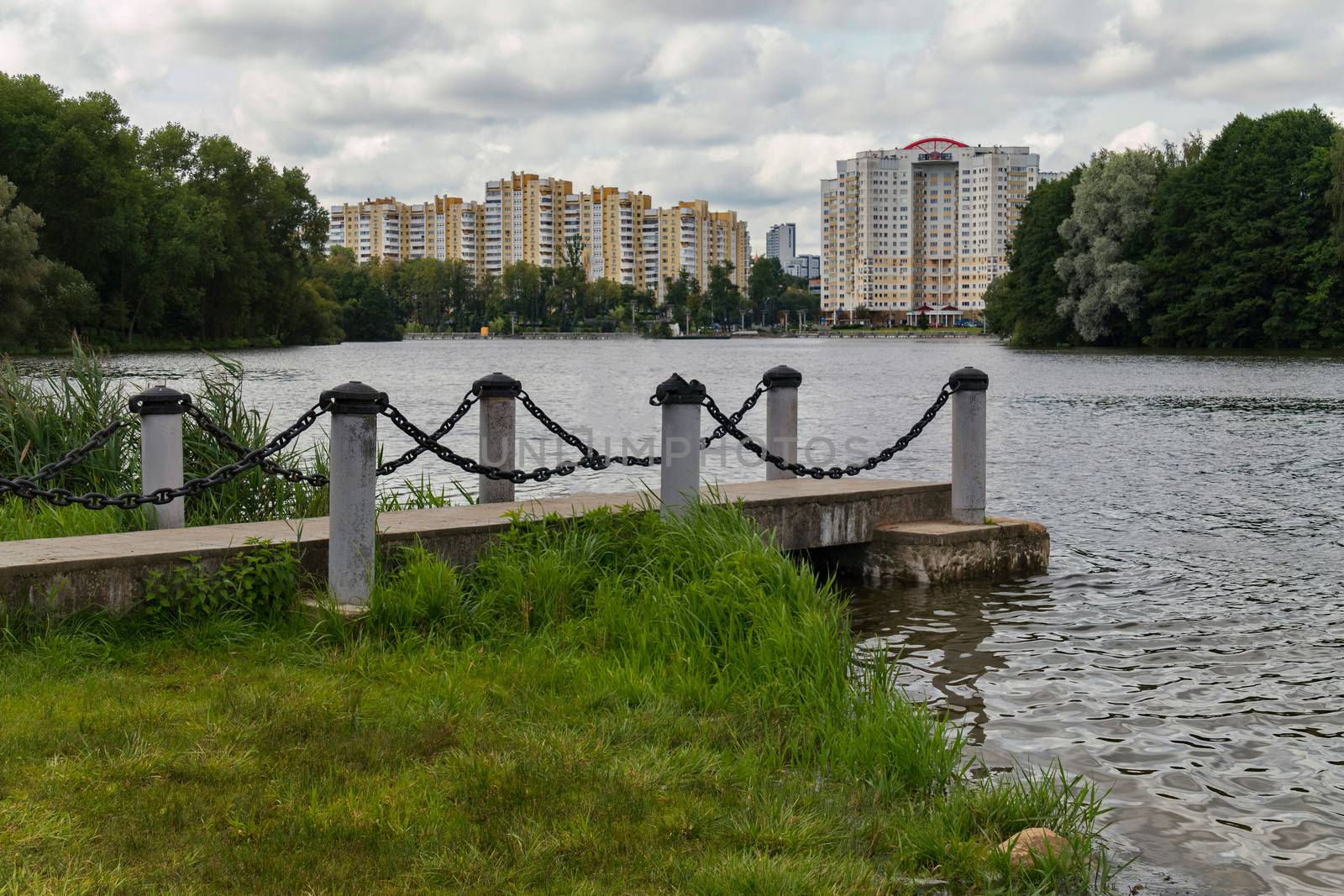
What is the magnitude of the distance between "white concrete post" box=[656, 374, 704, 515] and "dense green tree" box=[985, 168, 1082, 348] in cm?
8009

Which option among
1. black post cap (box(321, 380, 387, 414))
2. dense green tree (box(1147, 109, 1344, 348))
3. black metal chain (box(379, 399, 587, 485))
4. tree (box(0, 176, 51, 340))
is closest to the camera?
black post cap (box(321, 380, 387, 414))

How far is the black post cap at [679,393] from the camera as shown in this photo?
8.45 meters

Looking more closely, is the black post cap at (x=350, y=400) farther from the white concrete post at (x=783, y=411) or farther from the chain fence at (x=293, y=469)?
the white concrete post at (x=783, y=411)

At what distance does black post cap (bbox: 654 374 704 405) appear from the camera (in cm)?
845

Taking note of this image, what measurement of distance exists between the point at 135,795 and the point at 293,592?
2693 millimetres

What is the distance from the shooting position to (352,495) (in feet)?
22.5

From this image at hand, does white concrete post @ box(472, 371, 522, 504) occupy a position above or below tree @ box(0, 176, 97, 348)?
below

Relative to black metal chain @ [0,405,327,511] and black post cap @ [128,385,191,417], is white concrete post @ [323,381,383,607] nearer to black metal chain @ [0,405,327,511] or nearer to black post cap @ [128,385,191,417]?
black metal chain @ [0,405,327,511]

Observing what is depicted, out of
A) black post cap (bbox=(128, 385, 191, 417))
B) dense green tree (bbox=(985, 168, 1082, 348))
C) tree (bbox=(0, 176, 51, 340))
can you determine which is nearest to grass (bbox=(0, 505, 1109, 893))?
black post cap (bbox=(128, 385, 191, 417))

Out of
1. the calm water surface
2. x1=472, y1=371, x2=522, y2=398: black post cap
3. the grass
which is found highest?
x1=472, y1=371, x2=522, y2=398: black post cap

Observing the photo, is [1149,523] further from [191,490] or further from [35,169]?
[35,169]

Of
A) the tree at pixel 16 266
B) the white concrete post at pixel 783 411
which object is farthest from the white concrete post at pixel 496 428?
the tree at pixel 16 266

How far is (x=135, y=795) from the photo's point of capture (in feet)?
14.0

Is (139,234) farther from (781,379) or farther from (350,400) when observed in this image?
(350,400)
